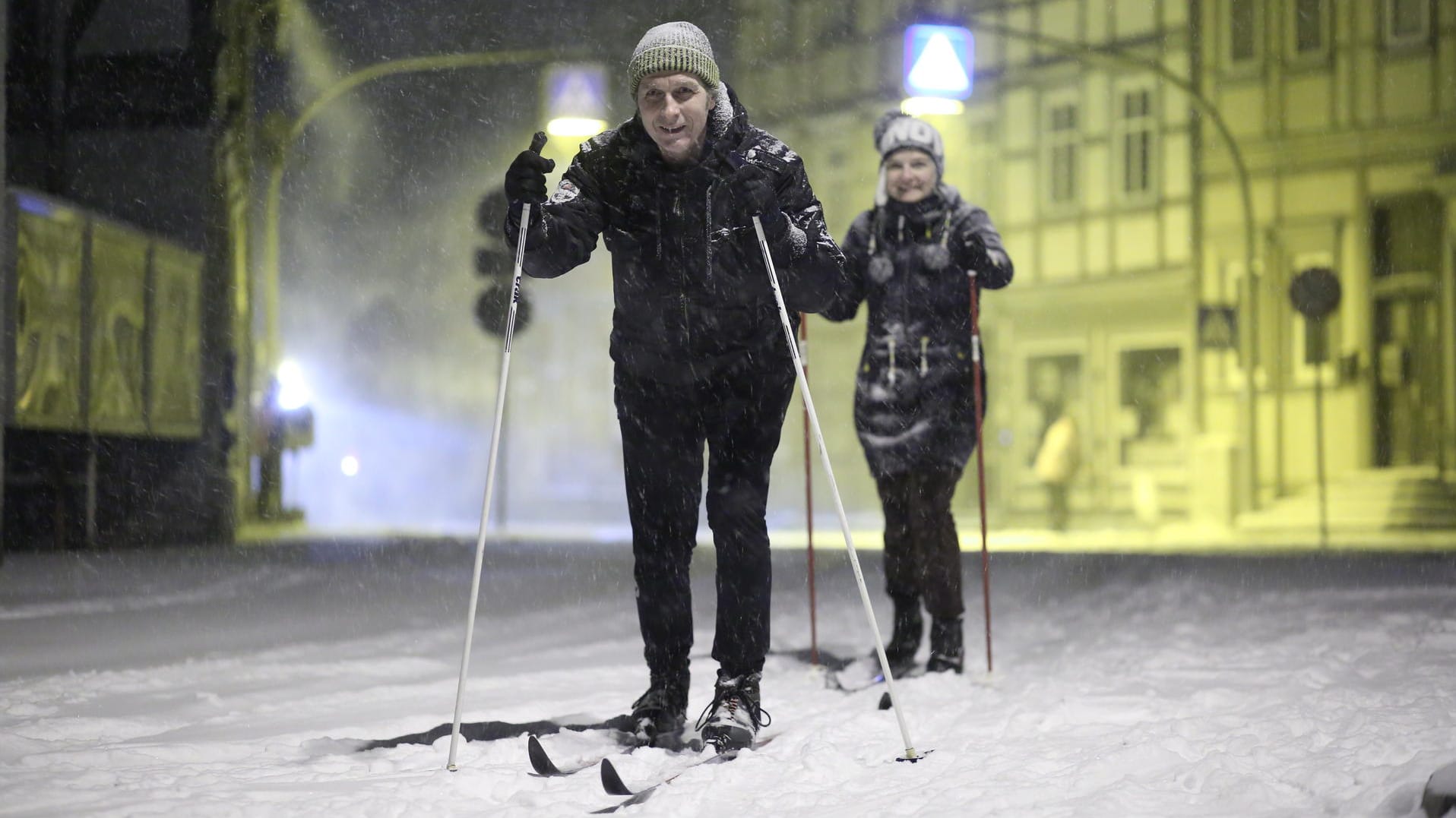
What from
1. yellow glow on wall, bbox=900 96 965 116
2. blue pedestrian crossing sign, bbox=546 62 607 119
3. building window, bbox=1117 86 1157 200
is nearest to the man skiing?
yellow glow on wall, bbox=900 96 965 116

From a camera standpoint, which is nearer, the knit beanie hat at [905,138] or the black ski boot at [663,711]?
the black ski boot at [663,711]

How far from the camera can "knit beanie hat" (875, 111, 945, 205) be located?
16.8 ft

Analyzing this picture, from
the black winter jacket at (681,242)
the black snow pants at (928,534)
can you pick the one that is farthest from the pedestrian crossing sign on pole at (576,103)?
the black winter jacket at (681,242)

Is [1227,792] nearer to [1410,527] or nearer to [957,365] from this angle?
[957,365]

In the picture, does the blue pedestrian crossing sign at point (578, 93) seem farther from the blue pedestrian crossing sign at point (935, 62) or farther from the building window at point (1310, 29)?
the building window at point (1310, 29)

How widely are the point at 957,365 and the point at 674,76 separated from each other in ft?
7.03

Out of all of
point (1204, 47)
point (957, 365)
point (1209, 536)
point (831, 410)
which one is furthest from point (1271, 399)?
point (957, 365)

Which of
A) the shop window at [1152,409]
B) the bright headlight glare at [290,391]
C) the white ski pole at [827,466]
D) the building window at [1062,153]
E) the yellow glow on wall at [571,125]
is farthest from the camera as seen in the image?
the building window at [1062,153]

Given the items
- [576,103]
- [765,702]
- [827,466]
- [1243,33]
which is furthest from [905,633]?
[1243,33]

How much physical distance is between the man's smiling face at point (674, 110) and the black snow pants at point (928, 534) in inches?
78.0

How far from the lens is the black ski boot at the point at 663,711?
365 centimetres

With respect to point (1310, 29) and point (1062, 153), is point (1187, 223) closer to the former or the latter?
point (1062, 153)

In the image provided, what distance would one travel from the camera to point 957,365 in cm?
520

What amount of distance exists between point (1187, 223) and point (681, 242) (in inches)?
674
